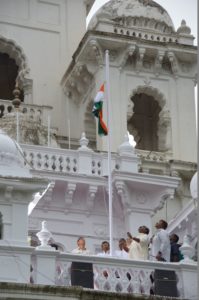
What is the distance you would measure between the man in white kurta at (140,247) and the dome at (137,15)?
1551 centimetres

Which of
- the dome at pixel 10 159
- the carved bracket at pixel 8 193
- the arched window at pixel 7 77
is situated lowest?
the carved bracket at pixel 8 193

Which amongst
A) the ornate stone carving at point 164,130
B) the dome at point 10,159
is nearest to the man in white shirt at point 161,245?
the dome at point 10,159

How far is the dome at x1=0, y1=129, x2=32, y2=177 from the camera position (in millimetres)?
22484

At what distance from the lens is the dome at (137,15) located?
38500 mm

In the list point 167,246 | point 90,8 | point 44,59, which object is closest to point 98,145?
point 44,59

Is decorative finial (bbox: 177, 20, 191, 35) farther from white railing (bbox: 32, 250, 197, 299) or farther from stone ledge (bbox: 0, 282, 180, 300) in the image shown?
stone ledge (bbox: 0, 282, 180, 300)

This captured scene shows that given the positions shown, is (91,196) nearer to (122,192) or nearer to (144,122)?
(122,192)

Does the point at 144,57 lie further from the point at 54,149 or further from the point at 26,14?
the point at 54,149

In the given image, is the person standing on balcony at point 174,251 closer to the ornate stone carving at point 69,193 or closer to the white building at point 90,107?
the white building at point 90,107

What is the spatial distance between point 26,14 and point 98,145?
6454 mm

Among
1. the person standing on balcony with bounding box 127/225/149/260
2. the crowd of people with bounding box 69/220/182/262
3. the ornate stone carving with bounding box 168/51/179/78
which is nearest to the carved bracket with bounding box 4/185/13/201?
Result: the crowd of people with bounding box 69/220/182/262

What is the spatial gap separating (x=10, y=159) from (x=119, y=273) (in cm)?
286

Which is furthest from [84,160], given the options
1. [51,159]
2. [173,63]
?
[173,63]

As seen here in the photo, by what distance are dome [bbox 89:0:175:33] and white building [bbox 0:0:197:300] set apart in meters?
0.03
